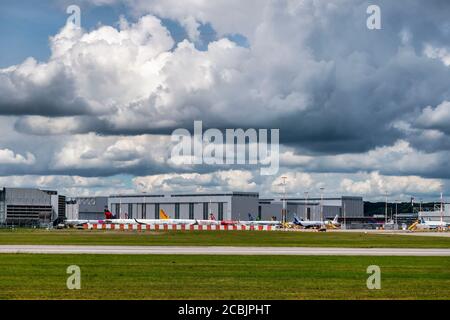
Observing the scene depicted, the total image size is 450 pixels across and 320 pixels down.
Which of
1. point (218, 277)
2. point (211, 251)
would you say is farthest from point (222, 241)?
point (218, 277)

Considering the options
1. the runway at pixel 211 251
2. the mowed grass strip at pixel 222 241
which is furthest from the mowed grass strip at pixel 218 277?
the mowed grass strip at pixel 222 241

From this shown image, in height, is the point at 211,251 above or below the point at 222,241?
above

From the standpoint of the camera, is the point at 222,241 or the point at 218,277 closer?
the point at 218,277

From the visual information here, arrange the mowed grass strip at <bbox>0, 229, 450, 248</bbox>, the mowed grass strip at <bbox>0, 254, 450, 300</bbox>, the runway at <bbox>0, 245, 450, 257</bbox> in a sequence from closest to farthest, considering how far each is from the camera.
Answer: the mowed grass strip at <bbox>0, 254, 450, 300</bbox> < the runway at <bbox>0, 245, 450, 257</bbox> < the mowed grass strip at <bbox>0, 229, 450, 248</bbox>

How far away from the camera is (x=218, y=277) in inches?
1206

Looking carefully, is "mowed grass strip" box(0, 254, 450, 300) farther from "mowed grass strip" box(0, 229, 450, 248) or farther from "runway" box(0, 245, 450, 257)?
"mowed grass strip" box(0, 229, 450, 248)

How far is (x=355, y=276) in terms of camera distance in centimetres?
3166

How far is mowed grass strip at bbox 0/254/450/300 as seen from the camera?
24859 mm

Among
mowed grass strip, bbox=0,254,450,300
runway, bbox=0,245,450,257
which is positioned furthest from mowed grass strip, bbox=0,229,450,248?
mowed grass strip, bbox=0,254,450,300

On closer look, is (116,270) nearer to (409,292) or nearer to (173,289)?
(173,289)

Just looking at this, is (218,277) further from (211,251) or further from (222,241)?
(222,241)

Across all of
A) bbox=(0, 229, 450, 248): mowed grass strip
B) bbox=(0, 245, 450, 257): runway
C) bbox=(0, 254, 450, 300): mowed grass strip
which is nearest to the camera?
bbox=(0, 254, 450, 300): mowed grass strip
